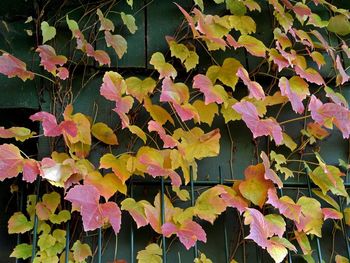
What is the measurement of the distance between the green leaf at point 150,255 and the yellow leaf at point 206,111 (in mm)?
658

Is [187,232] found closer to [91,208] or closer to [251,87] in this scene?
[91,208]

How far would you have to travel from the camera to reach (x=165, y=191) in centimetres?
233

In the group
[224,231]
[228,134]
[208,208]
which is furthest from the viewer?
[228,134]

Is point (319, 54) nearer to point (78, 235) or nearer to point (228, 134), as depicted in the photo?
point (228, 134)

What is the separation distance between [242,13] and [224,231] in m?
1.15

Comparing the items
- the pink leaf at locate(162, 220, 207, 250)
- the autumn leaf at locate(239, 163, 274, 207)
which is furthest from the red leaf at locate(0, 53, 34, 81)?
the autumn leaf at locate(239, 163, 274, 207)

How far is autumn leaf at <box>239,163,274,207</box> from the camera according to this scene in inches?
86.5

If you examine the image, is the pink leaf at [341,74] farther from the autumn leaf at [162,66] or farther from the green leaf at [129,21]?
the green leaf at [129,21]

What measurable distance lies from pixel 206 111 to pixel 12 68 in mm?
925

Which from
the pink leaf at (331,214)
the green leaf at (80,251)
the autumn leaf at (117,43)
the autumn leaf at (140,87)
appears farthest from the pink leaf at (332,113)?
the green leaf at (80,251)

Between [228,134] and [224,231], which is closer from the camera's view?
[224,231]

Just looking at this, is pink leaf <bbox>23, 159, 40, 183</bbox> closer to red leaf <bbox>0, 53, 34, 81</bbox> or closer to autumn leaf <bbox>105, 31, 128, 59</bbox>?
red leaf <bbox>0, 53, 34, 81</bbox>

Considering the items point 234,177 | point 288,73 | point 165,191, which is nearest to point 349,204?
point 234,177

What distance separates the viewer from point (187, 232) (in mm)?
2027
